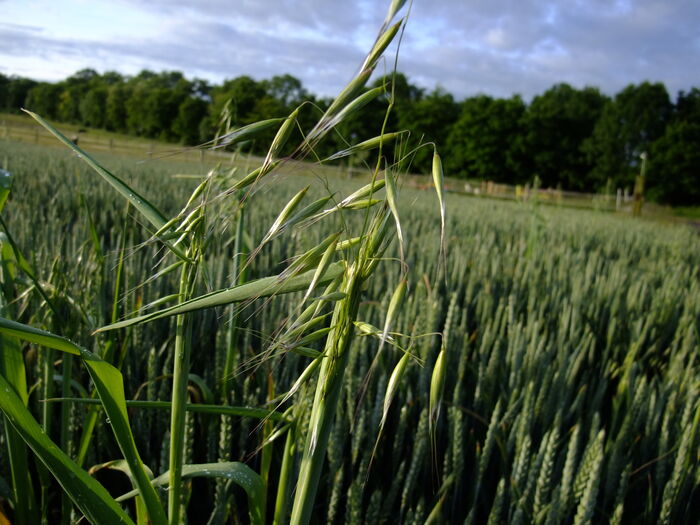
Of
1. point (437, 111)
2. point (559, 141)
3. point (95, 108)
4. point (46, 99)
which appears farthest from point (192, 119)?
point (46, 99)

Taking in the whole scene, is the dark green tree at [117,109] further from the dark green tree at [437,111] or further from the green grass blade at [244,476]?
the green grass blade at [244,476]

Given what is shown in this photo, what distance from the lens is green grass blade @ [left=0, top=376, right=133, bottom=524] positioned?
0.34 metres

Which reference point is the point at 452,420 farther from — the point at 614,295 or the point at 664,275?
the point at 664,275

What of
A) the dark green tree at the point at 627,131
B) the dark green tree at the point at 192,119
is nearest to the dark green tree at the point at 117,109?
the dark green tree at the point at 192,119

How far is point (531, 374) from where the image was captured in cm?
116

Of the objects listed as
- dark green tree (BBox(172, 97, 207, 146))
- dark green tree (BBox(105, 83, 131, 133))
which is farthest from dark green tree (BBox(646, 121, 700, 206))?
dark green tree (BBox(105, 83, 131, 133))

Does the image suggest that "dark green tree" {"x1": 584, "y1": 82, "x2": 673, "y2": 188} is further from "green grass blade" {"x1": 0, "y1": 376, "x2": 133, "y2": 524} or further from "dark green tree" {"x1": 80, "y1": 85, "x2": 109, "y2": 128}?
"green grass blade" {"x1": 0, "y1": 376, "x2": 133, "y2": 524}

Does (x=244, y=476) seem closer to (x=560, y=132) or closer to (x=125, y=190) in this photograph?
(x=125, y=190)

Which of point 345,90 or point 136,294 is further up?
point 345,90

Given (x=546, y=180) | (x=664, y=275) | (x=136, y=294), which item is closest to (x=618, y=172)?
(x=546, y=180)

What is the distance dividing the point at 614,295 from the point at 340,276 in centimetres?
206

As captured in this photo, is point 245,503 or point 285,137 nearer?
point 285,137

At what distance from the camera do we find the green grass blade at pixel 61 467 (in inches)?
13.3

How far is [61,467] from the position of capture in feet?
1.11
